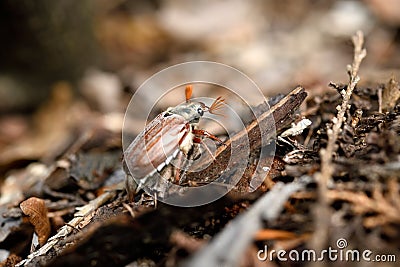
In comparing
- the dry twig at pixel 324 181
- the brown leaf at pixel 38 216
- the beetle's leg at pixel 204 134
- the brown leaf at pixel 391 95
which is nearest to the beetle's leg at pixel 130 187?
the beetle's leg at pixel 204 134

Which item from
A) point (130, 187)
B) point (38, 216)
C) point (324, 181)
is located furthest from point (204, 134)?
point (38, 216)

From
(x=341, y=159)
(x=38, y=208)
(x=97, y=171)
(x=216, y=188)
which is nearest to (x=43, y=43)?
(x=97, y=171)

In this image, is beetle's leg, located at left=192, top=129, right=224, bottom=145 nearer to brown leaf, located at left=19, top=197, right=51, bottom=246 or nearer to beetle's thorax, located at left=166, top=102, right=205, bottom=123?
beetle's thorax, located at left=166, top=102, right=205, bottom=123

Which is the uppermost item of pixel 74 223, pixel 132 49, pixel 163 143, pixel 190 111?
pixel 132 49

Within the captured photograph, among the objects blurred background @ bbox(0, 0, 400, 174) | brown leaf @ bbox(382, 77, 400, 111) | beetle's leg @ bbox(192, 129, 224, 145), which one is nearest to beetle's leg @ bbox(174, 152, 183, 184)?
beetle's leg @ bbox(192, 129, 224, 145)

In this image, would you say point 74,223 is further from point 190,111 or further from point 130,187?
point 190,111

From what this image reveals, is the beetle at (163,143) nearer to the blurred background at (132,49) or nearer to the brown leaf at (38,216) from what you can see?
the brown leaf at (38,216)

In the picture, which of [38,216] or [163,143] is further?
[38,216]

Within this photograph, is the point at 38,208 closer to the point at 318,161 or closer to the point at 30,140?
the point at 318,161
